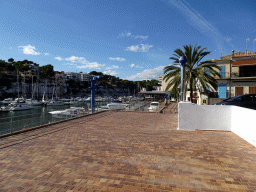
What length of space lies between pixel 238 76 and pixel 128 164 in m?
24.0

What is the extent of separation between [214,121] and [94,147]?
6.03 metres

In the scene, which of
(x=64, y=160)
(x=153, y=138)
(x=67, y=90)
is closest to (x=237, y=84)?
(x=153, y=138)

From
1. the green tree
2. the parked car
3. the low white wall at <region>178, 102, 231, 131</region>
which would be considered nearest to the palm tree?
the parked car

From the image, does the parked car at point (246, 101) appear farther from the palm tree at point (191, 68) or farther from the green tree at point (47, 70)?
the green tree at point (47, 70)

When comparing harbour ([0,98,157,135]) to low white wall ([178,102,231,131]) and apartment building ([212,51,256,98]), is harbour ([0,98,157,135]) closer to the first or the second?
low white wall ([178,102,231,131])

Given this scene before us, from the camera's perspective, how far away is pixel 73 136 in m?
7.21

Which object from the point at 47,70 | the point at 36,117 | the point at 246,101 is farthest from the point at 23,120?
the point at 47,70

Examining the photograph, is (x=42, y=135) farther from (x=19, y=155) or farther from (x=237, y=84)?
(x=237, y=84)

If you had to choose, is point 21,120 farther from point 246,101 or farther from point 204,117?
point 246,101

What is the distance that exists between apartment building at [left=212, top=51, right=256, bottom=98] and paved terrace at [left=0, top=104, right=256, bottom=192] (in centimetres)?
1895

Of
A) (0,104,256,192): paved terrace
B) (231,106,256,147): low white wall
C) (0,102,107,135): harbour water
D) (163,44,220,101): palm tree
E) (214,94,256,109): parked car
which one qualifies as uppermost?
(163,44,220,101): palm tree

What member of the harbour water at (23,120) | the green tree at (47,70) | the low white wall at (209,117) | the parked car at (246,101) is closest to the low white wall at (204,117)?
the low white wall at (209,117)

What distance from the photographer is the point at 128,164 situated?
4359 millimetres

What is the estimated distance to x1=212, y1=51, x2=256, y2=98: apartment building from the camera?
21483 mm
